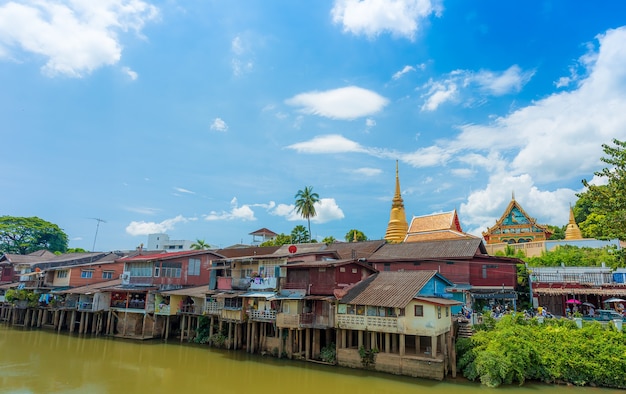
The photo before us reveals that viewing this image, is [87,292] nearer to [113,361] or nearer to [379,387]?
[113,361]

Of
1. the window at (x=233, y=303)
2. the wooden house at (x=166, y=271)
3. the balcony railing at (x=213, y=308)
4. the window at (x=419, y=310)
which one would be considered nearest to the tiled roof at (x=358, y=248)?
the window at (x=233, y=303)

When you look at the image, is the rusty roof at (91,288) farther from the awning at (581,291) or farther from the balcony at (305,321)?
the awning at (581,291)

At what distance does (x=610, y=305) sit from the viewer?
2791cm

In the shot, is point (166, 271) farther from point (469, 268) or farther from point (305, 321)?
point (469, 268)

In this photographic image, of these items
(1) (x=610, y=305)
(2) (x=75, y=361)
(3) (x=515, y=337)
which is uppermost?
(1) (x=610, y=305)

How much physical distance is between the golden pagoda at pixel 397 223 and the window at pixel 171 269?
94.7 ft

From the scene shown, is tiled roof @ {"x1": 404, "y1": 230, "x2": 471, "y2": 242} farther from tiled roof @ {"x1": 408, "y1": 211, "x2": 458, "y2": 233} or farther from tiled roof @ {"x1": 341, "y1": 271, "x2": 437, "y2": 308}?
tiled roof @ {"x1": 341, "y1": 271, "x2": 437, "y2": 308}

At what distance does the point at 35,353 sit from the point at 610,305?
41.2 meters

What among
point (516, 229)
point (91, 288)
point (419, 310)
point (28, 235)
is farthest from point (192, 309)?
point (28, 235)

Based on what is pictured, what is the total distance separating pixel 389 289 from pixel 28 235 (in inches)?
2926

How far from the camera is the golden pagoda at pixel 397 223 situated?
2182 inches

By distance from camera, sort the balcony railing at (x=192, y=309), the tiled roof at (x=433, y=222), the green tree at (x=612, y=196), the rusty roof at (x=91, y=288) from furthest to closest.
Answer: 1. the tiled roof at (x=433, y=222)
2. the rusty roof at (x=91, y=288)
3. the balcony railing at (x=192, y=309)
4. the green tree at (x=612, y=196)

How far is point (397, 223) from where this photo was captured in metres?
56.6

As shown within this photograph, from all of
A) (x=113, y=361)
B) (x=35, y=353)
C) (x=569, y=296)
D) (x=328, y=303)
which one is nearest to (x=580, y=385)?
(x=569, y=296)
